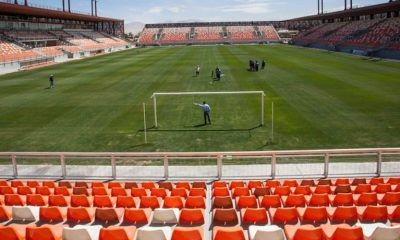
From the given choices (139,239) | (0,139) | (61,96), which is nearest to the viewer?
(139,239)

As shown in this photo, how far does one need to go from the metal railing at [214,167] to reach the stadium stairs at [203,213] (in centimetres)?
175

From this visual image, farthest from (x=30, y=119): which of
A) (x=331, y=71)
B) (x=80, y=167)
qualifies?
(x=331, y=71)

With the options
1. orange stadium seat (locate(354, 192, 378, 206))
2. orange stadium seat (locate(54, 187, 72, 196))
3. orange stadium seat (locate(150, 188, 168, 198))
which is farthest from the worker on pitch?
orange stadium seat (locate(354, 192, 378, 206))

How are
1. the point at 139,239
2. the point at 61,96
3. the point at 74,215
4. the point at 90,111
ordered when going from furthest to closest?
the point at 61,96 < the point at 90,111 < the point at 74,215 < the point at 139,239

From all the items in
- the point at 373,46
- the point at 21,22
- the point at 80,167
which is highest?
the point at 21,22

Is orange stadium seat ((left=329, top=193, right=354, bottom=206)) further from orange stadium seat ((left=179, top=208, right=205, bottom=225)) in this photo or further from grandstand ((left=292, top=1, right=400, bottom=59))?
grandstand ((left=292, top=1, right=400, bottom=59))

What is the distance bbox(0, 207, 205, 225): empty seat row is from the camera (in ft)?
27.9

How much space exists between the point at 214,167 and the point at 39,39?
236 ft

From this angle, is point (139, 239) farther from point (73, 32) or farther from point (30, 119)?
point (73, 32)

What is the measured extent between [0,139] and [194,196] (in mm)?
13745

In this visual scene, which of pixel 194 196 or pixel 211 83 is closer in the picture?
pixel 194 196

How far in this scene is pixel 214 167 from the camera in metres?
13.9

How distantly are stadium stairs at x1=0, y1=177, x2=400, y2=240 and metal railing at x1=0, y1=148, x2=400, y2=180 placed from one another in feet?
5.75

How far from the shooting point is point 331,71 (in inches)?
1651
